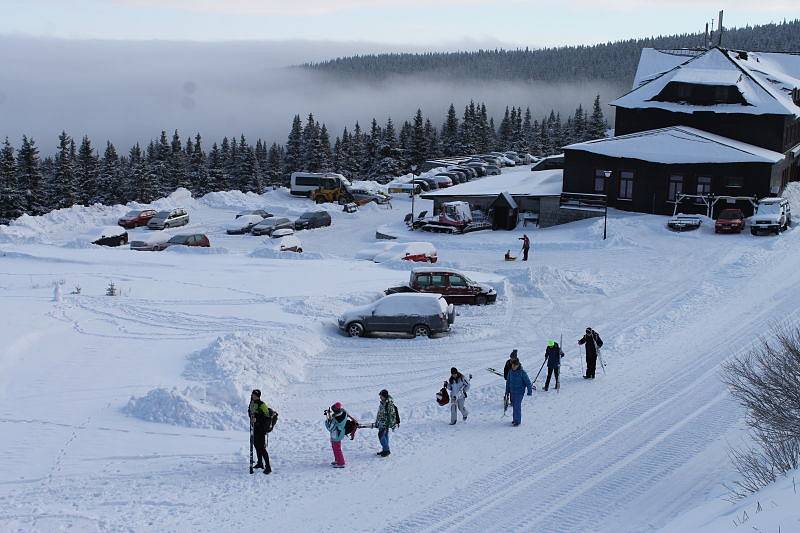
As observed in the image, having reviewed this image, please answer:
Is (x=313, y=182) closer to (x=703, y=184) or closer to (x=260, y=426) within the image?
(x=703, y=184)

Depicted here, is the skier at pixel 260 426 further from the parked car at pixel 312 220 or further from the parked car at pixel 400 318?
the parked car at pixel 312 220

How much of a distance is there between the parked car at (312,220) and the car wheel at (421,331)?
29.4 m

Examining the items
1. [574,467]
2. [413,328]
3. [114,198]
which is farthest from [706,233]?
[114,198]

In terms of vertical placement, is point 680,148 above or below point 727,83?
below

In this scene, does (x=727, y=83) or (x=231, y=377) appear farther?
(x=727, y=83)

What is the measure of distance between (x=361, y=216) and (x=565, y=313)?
32.8 metres

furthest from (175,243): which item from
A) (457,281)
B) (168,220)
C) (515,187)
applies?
(515,187)

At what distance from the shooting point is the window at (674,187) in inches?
1921

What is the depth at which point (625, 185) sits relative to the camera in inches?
1993

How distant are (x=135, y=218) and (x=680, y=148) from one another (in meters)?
34.0

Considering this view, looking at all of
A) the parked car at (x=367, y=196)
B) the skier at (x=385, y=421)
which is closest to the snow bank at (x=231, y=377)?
the skier at (x=385, y=421)

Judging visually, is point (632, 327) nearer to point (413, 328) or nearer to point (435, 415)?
point (413, 328)

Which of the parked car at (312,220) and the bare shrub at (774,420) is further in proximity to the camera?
the parked car at (312,220)

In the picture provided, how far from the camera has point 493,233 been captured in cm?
4925
